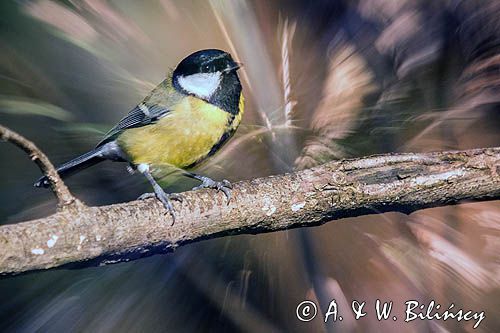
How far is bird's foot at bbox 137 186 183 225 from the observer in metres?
0.95

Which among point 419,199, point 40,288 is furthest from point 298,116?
point 40,288

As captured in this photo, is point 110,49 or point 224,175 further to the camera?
point 224,175

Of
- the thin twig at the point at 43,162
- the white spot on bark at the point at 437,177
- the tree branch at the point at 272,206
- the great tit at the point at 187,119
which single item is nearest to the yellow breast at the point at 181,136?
the great tit at the point at 187,119

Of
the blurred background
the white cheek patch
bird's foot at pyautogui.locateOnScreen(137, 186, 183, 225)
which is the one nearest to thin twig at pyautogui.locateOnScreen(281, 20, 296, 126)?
the blurred background

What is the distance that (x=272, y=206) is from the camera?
39.9 inches

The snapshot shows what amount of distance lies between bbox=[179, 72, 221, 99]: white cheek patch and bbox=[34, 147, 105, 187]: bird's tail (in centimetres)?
21

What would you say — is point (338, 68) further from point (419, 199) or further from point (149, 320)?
point (149, 320)

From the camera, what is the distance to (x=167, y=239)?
0.95 meters

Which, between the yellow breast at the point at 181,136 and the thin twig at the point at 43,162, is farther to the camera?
the yellow breast at the point at 181,136

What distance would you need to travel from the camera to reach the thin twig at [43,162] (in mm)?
800

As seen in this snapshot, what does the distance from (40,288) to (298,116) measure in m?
0.58

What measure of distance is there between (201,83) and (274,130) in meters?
0.17

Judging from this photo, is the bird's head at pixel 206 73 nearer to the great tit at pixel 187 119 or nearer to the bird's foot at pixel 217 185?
the great tit at pixel 187 119

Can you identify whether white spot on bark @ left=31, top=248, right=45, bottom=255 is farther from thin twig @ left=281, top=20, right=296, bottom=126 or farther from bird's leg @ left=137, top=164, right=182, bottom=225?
thin twig @ left=281, top=20, right=296, bottom=126
